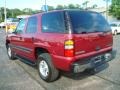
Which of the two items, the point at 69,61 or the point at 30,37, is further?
the point at 30,37

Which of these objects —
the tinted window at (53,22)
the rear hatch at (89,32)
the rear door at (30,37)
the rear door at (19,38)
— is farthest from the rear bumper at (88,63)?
the rear door at (19,38)

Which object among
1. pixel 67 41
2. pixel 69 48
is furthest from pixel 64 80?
pixel 67 41

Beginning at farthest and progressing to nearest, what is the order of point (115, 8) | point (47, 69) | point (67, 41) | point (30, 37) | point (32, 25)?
point (115, 8) < point (32, 25) < point (30, 37) < point (47, 69) < point (67, 41)

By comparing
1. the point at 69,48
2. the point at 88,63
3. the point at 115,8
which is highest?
the point at 115,8

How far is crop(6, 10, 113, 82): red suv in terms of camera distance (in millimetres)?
5516

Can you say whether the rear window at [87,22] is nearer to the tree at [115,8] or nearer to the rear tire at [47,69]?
the rear tire at [47,69]

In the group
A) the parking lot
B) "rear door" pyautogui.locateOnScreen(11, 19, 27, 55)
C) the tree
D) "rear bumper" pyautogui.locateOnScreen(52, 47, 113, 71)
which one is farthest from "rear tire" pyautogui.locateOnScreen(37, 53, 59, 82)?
the tree

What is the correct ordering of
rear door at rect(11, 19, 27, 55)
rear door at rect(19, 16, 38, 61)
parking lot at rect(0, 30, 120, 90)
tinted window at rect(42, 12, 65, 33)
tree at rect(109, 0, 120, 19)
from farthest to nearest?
tree at rect(109, 0, 120, 19), rear door at rect(11, 19, 27, 55), rear door at rect(19, 16, 38, 61), parking lot at rect(0, 30, 120, 90), tinted window at rect(42, 12, 65, 33)

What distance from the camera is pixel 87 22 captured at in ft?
19.6

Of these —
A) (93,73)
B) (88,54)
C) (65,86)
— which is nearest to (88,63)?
(88,54)

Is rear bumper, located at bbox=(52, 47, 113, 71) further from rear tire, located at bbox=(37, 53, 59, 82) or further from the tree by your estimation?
the tree

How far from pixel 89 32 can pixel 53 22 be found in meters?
0.97

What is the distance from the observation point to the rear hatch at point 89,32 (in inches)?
220

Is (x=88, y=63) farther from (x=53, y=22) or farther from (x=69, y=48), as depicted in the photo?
(x=53, y=22)
